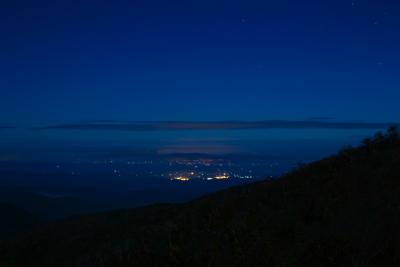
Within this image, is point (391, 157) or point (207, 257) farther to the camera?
point (391, 157)

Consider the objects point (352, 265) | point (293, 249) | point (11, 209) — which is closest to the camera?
point (352, 265)

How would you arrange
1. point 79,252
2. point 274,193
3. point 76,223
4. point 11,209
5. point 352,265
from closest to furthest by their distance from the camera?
point 352,265 → point 274,193 → point 79,252 → point 76,223 → point 11,209

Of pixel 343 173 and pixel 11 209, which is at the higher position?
pixel 343 173

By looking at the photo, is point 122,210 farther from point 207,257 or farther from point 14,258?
point 207,257

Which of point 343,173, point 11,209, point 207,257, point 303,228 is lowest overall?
point 11,209

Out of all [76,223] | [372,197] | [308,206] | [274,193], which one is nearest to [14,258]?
[76,223]

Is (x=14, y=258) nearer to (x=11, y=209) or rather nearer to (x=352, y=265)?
(x=352, y=265)

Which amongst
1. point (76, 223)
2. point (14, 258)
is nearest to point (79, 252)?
point (14, 258)
